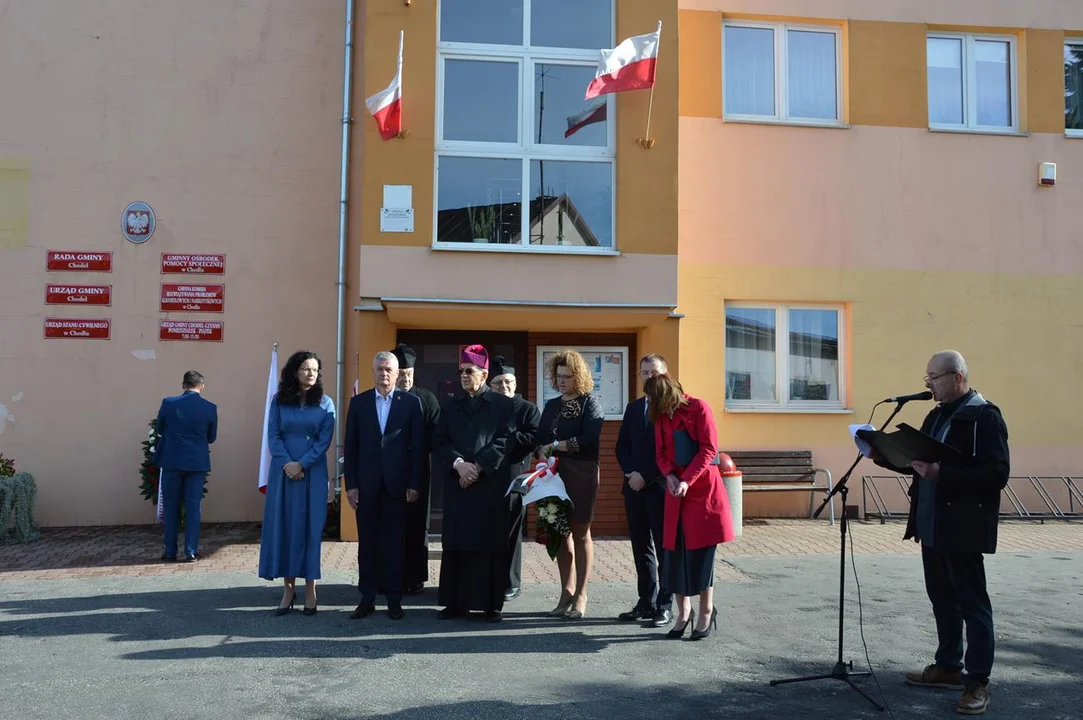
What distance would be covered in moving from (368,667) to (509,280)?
17.7 feet

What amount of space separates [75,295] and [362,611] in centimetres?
664

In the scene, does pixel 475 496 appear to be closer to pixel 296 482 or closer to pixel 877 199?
pixel 296 482

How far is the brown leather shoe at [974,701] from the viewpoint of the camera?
491 centimetres

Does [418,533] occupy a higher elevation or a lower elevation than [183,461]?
lower

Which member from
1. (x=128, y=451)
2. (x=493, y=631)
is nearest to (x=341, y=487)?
(x=128, y=451)

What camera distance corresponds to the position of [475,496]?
704 cm

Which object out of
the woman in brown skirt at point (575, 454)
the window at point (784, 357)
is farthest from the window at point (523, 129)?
the woman in brown skirt at point (575, 454)

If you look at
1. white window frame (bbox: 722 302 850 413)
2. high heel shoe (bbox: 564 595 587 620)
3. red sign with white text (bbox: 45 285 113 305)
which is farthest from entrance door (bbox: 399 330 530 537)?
high heel shoe (bbox: 564 595 587 620)

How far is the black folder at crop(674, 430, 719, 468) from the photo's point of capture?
253 inches

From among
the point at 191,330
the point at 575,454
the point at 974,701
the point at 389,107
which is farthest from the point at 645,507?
the point at 191,330

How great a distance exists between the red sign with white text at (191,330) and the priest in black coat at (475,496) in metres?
5.41

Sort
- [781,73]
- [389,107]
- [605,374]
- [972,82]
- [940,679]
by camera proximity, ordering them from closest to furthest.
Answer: [940,679] < [389,107] < [605,374] < [781,73] < [972,82]

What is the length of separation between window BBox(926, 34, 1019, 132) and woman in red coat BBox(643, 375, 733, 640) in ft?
27.5

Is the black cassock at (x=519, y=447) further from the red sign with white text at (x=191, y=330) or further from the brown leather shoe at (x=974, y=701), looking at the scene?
the red sign with white text at (x=191, y=330)
